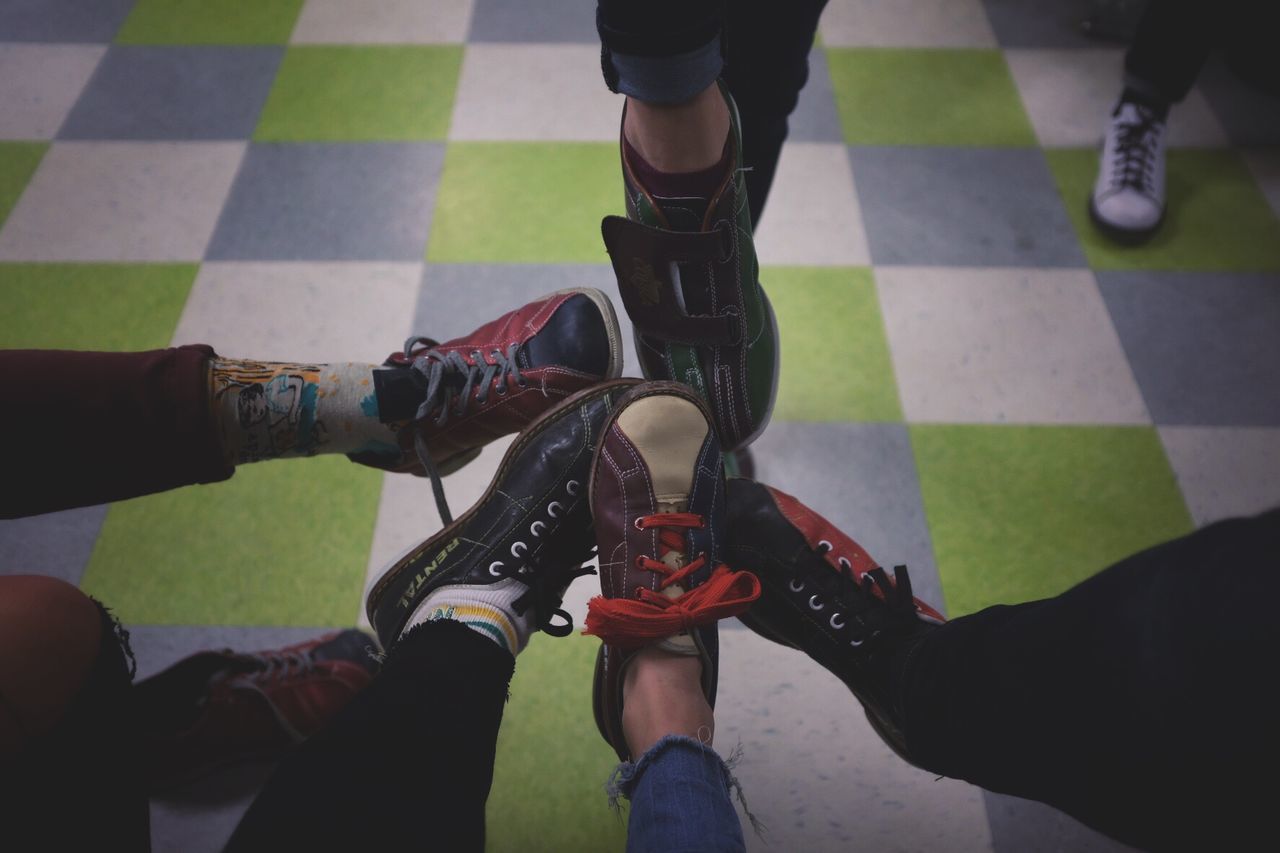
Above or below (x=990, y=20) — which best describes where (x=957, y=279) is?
below

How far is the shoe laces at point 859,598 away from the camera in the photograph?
3.17 ft

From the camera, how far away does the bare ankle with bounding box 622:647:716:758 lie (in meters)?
0.85

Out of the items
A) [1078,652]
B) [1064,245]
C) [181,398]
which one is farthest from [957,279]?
[181,398]

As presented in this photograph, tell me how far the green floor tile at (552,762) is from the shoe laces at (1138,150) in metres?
1.44

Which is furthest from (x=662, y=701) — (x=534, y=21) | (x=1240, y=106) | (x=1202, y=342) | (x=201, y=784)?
(x=1240, y=106)

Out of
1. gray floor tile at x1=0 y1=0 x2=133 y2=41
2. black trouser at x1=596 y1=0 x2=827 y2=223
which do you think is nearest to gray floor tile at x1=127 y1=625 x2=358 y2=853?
black trouser at x1=596 y1=0 x2=827 y2=223

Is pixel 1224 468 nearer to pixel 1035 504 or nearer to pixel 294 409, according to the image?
pixel 1035 504

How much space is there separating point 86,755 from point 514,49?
5.86 ft

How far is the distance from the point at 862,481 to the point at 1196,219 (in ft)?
3.36

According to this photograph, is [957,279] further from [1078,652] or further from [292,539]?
[292,539]

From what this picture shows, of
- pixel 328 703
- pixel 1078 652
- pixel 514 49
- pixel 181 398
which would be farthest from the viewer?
pixel 514 49

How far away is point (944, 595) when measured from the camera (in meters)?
1.18

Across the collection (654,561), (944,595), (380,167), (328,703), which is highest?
(380,167)

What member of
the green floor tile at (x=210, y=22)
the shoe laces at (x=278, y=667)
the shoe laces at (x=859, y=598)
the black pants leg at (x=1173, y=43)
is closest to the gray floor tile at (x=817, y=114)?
the black pants leg at (x=1173, y=43)
